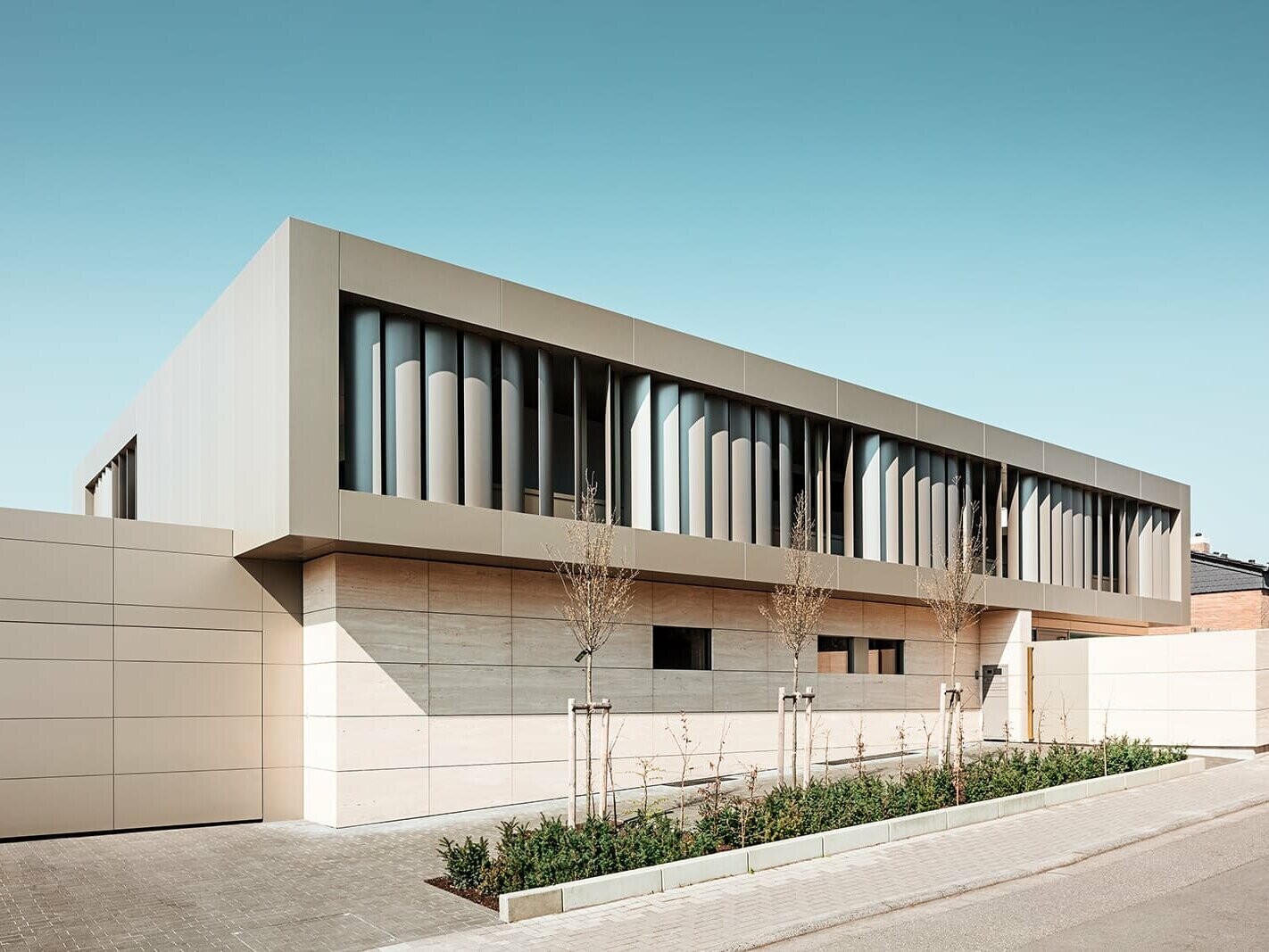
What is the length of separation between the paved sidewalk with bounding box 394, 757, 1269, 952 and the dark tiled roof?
113 ft

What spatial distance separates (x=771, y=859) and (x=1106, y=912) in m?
3.71

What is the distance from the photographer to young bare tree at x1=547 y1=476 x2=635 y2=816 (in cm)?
1552

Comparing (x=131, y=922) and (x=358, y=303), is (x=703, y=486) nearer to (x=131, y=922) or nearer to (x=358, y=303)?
(x=358, y=303)

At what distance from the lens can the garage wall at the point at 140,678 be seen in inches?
618

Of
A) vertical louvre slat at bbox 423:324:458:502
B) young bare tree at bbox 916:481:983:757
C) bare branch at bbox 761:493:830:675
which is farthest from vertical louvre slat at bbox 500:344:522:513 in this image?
young bare tree at bbox 916:481:983:757

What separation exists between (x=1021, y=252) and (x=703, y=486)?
23.8ft

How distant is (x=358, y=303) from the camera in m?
16.9

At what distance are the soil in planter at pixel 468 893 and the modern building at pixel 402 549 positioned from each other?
450 cm

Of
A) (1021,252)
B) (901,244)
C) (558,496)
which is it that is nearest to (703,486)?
(558,496)

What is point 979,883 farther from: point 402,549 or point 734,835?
point 402,549

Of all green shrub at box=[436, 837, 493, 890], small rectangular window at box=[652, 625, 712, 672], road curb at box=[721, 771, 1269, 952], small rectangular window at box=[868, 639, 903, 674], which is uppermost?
small rectangular window at box=[652, 625, 712, 672]

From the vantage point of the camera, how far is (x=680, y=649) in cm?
2178

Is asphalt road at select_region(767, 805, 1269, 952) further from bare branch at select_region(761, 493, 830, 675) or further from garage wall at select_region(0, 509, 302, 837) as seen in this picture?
garage wall at select_region(0, 509, 302, 837)

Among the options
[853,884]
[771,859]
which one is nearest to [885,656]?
[771,859]
